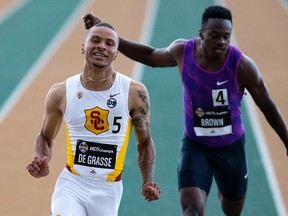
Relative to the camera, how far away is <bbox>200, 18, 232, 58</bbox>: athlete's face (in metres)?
4.99

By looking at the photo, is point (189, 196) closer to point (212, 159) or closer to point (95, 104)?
point (212, 159)

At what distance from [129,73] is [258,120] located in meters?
2.05

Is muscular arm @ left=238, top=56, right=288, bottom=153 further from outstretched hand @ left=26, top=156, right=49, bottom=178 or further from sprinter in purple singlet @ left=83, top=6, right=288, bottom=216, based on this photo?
outstretched hand @ left=26, top=156, right=49, bottom=178

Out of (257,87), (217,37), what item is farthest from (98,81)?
(257,87)

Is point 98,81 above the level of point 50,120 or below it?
above

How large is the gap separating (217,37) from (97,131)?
3.48 ft

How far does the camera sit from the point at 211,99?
5.16m

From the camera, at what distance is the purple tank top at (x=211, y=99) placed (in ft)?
16.9

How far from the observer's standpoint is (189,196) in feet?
16.3

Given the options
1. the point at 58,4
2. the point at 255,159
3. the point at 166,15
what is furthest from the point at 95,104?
the point at 58,4

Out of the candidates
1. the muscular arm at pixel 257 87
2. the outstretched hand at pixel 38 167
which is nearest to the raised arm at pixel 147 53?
the muscular arm at pixel 257 87

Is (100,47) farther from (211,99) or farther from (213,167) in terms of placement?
(213,167)

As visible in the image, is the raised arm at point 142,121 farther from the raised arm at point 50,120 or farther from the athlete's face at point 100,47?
the raised arm at point 50,120

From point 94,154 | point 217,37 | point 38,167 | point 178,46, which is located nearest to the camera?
point 38,167
